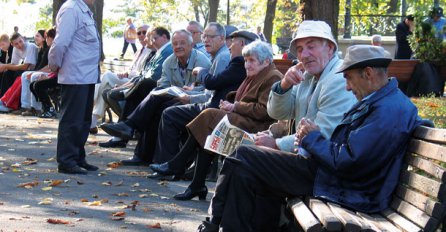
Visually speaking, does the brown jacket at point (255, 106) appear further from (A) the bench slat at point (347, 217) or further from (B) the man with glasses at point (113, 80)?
(B) the man with glasses at point (113, 80)

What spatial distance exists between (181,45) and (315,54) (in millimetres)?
4985

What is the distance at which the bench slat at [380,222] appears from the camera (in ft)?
17.5

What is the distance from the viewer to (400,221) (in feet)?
18.0

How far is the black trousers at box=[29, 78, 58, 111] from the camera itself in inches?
725

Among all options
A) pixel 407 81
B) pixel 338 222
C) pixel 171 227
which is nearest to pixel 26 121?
pixel 407 81

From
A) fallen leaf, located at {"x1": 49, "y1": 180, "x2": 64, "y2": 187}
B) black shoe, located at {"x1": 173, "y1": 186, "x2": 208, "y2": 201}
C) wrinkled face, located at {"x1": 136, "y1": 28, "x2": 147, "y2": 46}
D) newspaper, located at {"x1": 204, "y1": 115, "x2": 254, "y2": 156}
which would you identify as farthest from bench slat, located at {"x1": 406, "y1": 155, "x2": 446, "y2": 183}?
wrinkled face, located at {"x1": 136, "y1": 28, "x2": 147, "y2": 46}

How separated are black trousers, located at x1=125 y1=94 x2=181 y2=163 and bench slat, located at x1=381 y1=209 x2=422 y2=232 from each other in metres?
6.12

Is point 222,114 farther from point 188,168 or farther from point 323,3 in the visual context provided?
point 323,3

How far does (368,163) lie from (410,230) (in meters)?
0.64

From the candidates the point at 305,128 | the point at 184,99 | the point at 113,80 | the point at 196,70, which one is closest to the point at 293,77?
the point at 305,128

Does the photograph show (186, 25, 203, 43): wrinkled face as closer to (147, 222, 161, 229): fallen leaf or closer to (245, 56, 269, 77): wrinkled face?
(245, 56, 269, 77): wrinkled face

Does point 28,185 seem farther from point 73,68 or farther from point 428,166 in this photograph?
point 428,166

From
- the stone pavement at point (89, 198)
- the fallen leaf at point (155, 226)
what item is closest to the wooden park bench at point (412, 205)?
the fallen leaf at point (155, 226)

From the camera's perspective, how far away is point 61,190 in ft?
31.9
